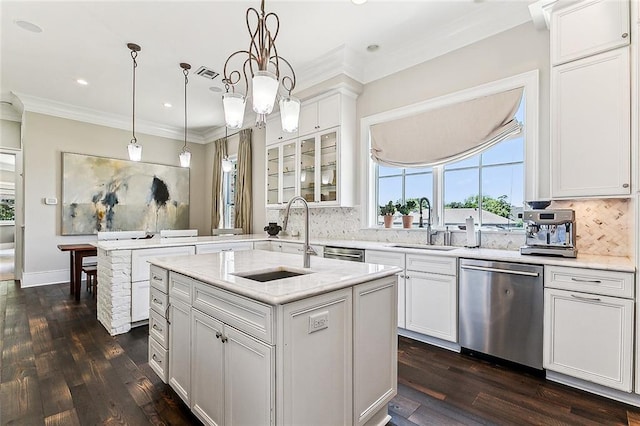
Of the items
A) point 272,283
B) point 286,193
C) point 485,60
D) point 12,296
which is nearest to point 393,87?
point 485,60

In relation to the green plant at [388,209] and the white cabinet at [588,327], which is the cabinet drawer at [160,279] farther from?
the white cabinet at [588,327]

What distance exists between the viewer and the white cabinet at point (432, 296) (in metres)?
2.78

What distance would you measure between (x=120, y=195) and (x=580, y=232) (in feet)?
22.7

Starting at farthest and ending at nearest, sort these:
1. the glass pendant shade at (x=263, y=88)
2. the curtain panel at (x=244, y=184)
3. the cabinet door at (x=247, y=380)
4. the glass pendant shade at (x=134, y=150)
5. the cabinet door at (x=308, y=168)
→ the curtain panel at (x=244, y=184)
the cabinet door at (x=308, y=168)
the glass pendant shade at (x=134, y=150)
the glass pendant shade at (x=263, y=88)
the cabinet door at (x=247, y=380)

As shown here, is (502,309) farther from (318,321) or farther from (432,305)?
(318,321)

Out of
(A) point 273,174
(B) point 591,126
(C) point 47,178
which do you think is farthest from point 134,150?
(B) point 591,126

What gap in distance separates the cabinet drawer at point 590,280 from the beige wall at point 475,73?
2.72 feet

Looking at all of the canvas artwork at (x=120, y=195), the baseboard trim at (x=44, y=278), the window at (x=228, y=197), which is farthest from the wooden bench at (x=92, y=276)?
the window at (x=228, y=197)

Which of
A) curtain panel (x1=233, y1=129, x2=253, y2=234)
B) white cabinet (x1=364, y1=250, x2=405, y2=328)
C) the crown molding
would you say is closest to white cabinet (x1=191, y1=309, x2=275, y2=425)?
white cabinet (x1=364, y1=250, x2=405, y2=328)

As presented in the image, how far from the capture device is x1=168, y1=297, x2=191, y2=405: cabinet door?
185cm

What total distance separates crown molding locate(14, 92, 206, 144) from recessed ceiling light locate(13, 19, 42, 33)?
7.81 feet

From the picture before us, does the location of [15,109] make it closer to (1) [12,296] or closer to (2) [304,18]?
(1) [12,296]

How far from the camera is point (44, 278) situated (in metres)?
5.25

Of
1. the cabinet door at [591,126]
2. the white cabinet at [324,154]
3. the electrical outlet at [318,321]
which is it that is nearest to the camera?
the electrical outlet at [318,321]
